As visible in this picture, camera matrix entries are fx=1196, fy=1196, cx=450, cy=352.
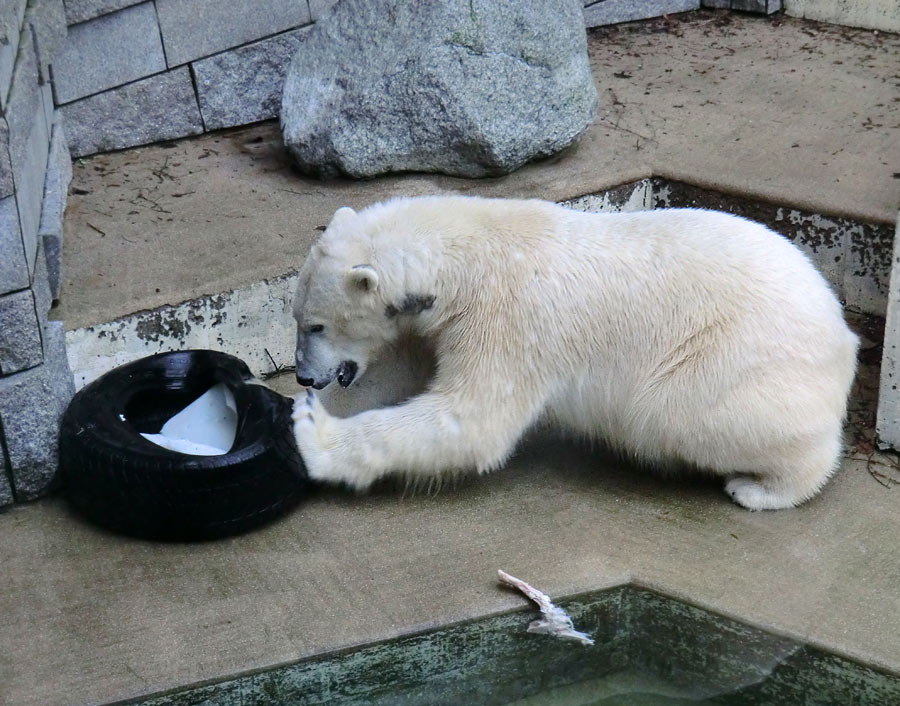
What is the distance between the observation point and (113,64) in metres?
5.01

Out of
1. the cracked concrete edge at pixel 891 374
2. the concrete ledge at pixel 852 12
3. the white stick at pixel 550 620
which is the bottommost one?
the white stick at pixel 550 620

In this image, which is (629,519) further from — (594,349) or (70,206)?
(70,206)

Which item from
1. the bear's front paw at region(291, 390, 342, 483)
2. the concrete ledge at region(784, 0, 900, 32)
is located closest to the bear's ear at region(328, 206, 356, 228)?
the bear's front paw at region(291, 390, 342, 483)

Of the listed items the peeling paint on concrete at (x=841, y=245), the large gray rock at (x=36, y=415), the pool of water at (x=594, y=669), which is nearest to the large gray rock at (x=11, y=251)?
the large gray rock at (x=36, y=415)

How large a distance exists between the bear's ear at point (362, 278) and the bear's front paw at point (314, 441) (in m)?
0.41

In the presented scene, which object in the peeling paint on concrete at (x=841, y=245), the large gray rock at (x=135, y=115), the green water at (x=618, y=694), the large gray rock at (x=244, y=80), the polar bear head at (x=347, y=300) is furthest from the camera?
the large gray rock at (x=244, y=80)

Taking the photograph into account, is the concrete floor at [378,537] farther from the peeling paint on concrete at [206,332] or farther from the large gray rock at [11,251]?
the large gray rock at [11,251]

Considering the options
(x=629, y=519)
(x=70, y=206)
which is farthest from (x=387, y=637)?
(x=70, y=206)

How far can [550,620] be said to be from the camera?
3.03 metres

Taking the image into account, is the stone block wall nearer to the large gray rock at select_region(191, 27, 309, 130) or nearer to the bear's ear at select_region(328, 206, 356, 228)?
the large gray rock at select_region(191, 27, 309, 130)

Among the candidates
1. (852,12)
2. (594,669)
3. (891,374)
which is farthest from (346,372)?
(852,12)

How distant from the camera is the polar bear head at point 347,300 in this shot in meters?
3.32

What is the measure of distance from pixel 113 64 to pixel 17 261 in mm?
2044

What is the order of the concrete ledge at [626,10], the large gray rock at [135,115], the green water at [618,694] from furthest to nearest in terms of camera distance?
the concrete ledge at [626,10]
the large gray rock at [135,115]
the green water at [618,694]
